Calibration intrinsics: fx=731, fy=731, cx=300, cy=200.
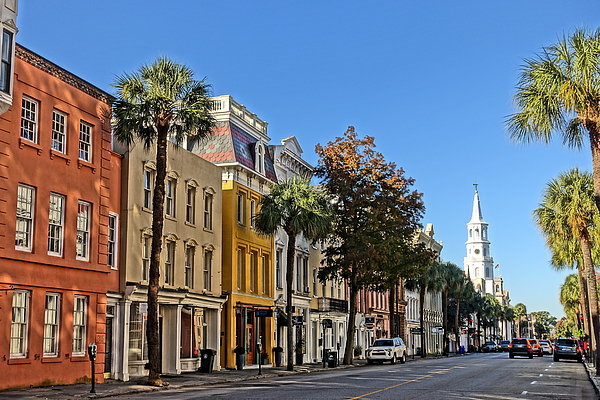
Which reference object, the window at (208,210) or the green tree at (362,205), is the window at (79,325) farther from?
the green tree at (362,205)

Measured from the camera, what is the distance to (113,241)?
28.1 metres

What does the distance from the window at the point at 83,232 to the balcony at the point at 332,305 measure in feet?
95.9

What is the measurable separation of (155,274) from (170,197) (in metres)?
8.13

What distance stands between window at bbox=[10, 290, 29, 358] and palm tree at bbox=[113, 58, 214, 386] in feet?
13.2

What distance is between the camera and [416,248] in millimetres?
47594

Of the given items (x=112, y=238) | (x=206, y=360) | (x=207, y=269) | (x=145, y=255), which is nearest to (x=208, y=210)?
(x=207, y=269)

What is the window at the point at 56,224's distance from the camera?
2373 cm

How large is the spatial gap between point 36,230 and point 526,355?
165 ft

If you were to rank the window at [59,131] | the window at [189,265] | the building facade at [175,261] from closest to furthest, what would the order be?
the window at [59,131] → the building facade at [175,261] → the window at [189,265]

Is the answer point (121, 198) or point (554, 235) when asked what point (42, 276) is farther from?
point (554, 235)

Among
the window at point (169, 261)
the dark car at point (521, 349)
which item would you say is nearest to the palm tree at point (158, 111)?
the window at point (169, 261)

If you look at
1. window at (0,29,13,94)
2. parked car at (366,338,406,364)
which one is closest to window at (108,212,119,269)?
window at (0,29,13,94)

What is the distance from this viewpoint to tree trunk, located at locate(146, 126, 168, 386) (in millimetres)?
24297

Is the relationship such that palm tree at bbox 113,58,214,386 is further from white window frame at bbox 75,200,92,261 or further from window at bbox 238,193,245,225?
window at bbox 238,193,245,225
